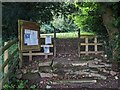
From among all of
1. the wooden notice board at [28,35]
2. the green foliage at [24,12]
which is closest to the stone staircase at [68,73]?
the wooden notice board at [28,35]

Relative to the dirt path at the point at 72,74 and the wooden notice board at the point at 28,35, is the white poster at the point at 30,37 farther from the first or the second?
the dirt path at the point at 72,74

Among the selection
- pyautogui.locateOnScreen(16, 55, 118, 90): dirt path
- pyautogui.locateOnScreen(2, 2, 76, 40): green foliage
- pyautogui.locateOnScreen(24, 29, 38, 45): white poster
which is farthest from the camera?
pyautogui.locateOnScreen(2, 2, 76, 40): green foliage

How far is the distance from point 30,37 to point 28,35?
183 mm

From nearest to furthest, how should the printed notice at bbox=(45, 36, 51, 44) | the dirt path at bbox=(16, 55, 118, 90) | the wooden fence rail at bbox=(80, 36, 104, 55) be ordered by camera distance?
the dirt path at bbox=(16, 55, 118, 90)
the printed notice at bbox=(45, 36, 51, 44)
the wooden fence rail at bbox=(80, 36, 104, 55)

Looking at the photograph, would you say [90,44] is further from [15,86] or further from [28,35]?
[15,86]

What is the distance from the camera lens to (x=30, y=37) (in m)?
7.95

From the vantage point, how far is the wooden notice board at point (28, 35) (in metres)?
7.50

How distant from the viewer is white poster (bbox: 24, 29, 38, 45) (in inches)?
302

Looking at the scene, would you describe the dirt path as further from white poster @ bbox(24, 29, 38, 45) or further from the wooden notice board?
white poster @ bbox(24, 29, 38, 45)

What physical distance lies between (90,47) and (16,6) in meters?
3.69

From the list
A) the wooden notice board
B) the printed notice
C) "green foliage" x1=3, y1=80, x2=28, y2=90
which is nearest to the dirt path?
"green foliage" x1=3, y1=80, x2=28, y2=90

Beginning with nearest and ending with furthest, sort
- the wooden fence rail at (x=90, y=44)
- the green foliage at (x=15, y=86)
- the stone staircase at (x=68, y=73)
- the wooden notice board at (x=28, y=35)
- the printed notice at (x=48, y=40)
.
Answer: the green foliage at (x=15, y=86), the stone staircase at (x=68, y=73), the wooden notice board at (x=28, y=35), the printed notice at (x=48, y=40), the wooden fence rail at (x=90, y=44)

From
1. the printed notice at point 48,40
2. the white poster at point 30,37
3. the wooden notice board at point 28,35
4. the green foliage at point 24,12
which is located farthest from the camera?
the printed notice at point 48,40

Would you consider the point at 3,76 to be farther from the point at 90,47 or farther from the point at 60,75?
the point at 90,47
